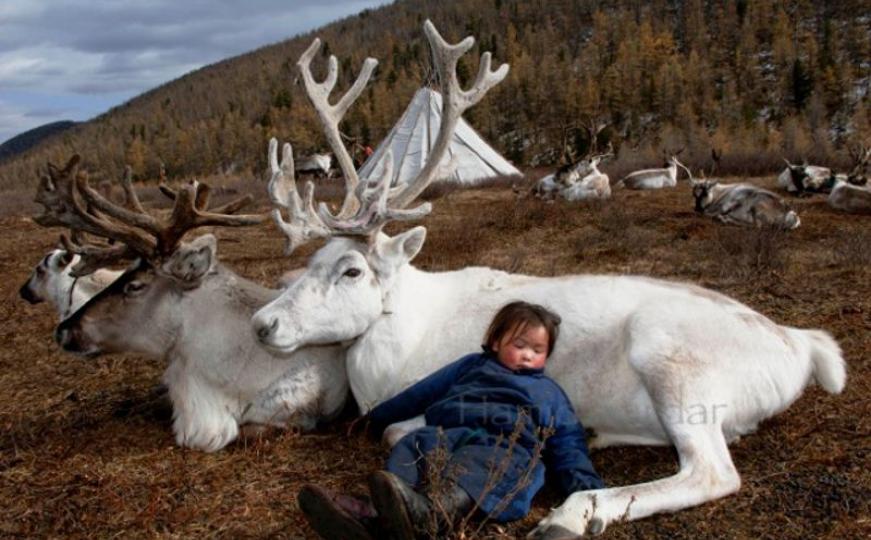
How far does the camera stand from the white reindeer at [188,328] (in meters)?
3.91

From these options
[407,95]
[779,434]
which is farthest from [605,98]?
[779,434]

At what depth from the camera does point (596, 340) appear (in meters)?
3.58

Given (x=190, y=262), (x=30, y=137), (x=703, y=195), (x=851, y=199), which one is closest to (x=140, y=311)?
(x=190, y=262)

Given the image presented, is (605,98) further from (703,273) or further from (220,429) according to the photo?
(220,429)

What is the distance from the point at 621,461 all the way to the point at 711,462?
52cm

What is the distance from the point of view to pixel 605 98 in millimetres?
63250

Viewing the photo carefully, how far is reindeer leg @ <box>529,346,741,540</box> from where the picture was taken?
2.76 metres

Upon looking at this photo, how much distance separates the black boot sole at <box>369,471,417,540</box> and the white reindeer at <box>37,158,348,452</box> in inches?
55.8

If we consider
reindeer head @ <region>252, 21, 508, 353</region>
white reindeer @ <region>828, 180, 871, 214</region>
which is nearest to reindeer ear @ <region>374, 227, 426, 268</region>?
reindeer head @ <region>252, 21, 508, 353</region>

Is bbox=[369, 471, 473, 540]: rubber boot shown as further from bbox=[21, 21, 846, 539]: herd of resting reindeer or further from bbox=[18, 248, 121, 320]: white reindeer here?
bbox=[18, 248, 121, 320]: white reindeer

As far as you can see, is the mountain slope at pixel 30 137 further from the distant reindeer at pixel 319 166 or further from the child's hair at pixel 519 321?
the child's hair at pixel 519 321

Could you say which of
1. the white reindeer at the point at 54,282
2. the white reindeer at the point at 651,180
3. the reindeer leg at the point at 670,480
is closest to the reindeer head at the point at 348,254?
the reindeer leg at the point at 670,480

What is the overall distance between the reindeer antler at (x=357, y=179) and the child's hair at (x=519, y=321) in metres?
0.64

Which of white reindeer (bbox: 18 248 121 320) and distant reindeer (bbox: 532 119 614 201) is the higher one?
white reindeer (bbox: 18 248 121 320)
